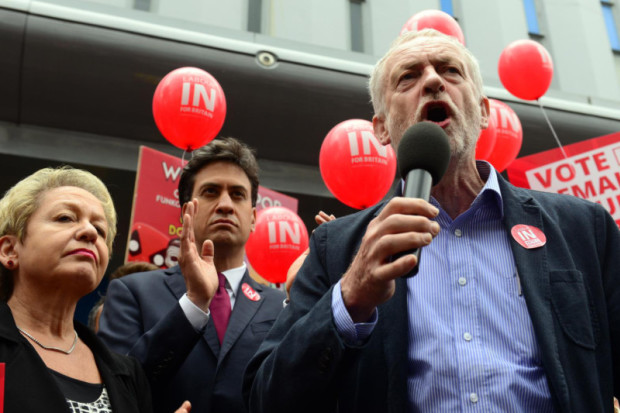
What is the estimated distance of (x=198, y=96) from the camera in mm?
4285

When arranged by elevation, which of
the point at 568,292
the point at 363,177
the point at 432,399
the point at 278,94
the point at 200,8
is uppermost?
the point at 200,8

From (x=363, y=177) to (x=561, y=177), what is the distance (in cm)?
138

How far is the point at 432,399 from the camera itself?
119cm

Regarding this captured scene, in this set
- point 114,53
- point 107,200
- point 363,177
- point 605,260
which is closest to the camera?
point 605,260

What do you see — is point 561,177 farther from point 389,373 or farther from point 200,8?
point 200,8

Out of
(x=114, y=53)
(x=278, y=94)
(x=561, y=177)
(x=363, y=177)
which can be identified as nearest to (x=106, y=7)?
(x=114, y=53)

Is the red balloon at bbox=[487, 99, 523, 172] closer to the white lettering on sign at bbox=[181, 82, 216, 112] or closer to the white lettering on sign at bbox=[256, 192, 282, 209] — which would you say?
the white lettering on sign at bbox=[256, 192, 282, 209]

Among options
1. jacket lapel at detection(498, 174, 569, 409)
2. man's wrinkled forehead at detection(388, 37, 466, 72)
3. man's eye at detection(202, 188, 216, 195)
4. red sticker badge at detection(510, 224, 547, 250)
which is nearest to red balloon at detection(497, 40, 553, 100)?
man's eye at detection(202, 188, 216, 195)

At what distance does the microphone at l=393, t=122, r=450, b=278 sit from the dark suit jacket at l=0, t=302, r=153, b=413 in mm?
966

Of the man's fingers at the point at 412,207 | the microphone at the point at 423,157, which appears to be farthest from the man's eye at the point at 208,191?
the man's fingers at the point at 412,207

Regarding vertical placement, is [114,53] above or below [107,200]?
above

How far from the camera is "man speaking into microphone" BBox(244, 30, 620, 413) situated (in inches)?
42.5

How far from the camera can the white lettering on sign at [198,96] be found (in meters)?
4.26

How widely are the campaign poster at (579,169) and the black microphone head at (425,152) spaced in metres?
3.21
